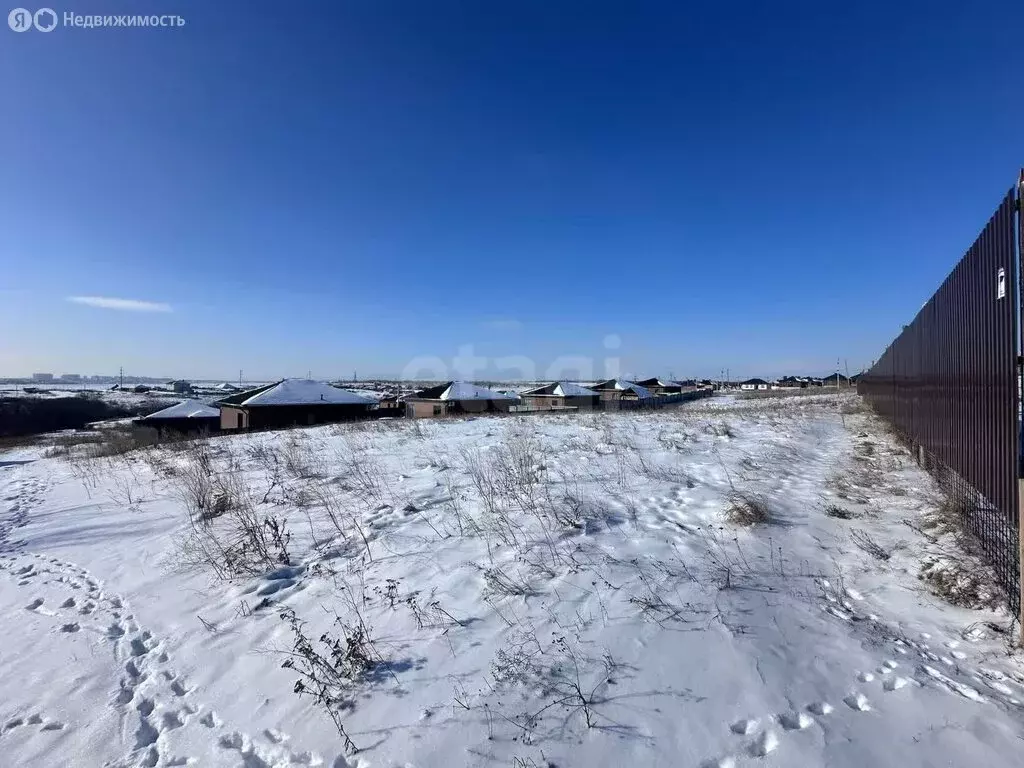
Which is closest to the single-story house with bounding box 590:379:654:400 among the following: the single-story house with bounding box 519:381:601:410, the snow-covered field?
the single-story house with bounding box 519:381:601:410

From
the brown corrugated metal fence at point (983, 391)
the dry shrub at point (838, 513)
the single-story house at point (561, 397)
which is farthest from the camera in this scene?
the single-story house at point (561, 397)

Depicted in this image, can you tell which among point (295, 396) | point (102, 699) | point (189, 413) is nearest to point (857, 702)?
point (102, 699)

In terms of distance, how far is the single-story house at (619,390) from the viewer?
201 ft

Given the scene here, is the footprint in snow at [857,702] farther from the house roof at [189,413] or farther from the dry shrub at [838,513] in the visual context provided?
the house roof at [189,413]

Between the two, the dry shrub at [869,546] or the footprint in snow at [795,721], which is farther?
the dry shrub at [869,546]

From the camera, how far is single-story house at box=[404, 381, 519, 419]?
44625 mm

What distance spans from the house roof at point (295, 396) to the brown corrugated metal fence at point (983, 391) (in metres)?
36.4

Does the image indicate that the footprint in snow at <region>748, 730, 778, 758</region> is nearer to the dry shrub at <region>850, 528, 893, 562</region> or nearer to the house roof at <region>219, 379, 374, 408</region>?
the dry shrub at <region>850, 528, 893, 562</region>

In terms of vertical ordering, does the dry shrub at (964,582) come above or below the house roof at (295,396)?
below

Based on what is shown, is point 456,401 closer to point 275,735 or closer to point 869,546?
point 869,546

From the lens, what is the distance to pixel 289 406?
117 feet

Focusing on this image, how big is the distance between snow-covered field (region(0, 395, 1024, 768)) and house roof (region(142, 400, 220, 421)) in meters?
40.5

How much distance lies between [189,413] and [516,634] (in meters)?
47.7

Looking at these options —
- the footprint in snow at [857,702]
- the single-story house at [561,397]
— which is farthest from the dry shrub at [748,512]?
the single-story house at [561,397]
